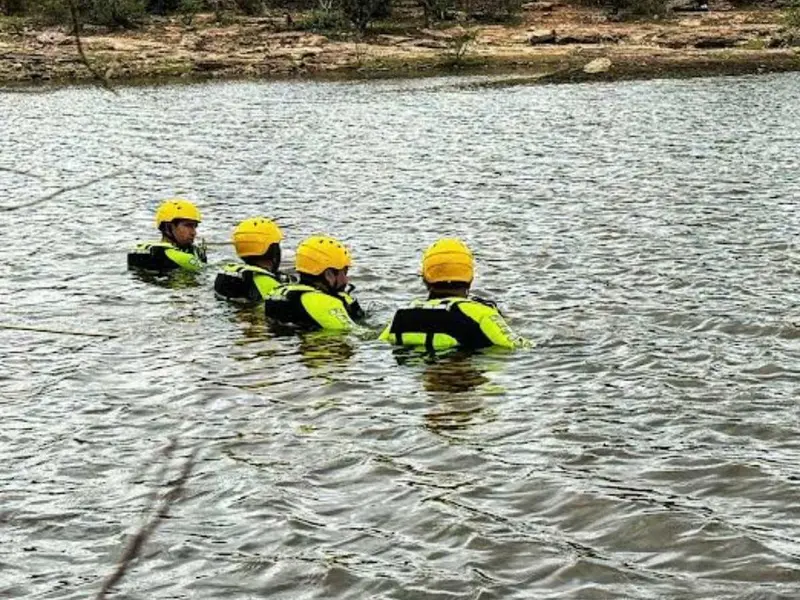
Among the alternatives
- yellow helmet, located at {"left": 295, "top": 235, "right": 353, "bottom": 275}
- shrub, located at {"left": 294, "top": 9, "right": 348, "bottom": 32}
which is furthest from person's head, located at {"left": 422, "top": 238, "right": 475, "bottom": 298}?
shrub, located at {"left": 294, "top": 9, "right": 348, "bottom": 32}

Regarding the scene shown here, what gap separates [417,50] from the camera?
62.8 metres

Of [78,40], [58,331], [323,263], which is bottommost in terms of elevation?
[58,331]

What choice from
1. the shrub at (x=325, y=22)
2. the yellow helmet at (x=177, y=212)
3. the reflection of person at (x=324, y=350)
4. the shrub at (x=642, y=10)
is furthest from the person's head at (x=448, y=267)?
the shrub at (x=642, y=10)

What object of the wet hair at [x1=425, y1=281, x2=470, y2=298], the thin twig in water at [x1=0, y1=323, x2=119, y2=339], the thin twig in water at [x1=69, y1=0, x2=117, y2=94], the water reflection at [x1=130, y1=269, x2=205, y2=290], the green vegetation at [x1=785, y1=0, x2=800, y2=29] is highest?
the thin twig in water at [x1=69, y1=0, x2=117, y2=94]

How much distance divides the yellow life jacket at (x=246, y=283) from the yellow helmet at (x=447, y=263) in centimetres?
318

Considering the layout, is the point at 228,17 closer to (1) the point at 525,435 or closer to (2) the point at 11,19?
(2) the point at 11,19

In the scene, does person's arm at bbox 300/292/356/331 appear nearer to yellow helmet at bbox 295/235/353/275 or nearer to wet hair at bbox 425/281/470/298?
yellow helmet at bbox 295/235/353/275

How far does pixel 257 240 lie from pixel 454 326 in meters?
4.00

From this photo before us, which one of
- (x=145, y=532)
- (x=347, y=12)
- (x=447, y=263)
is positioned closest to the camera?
(x=145, y=532)

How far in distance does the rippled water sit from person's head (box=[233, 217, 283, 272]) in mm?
Answer: 808

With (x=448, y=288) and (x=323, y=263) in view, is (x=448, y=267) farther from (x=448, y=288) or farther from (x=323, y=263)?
(x=323, y=263)

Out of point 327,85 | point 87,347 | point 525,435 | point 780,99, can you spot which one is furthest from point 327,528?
point 327,85

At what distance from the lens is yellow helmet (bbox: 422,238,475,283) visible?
13.5 metres

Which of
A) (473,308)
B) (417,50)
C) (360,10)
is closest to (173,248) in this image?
(473,308)
